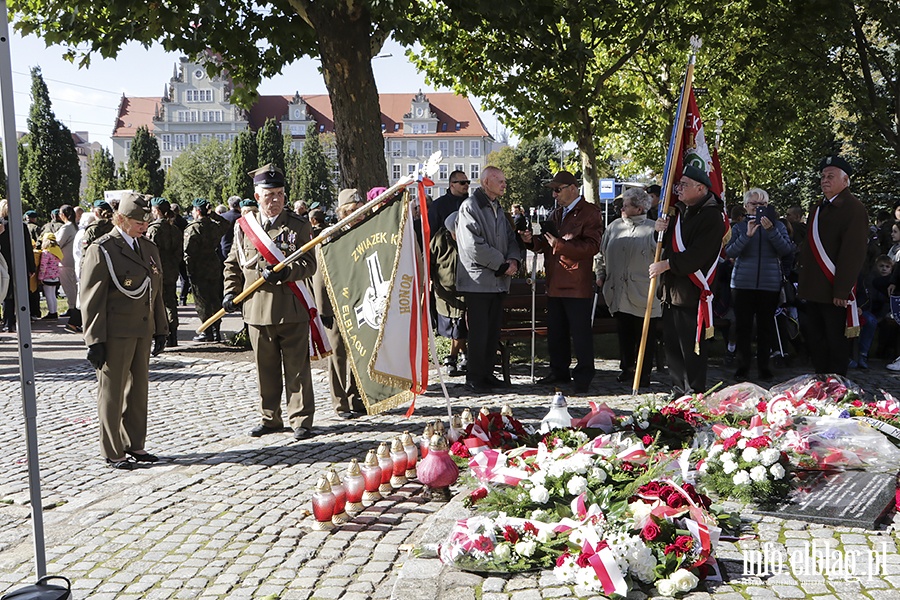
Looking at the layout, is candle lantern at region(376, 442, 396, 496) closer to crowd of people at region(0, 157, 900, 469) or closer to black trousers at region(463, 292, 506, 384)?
crowd of people at region(0, 157, 900, 469)

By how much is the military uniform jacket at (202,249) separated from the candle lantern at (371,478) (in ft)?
29.7

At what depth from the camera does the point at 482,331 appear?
962 centimetres

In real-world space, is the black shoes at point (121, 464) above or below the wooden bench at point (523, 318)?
below

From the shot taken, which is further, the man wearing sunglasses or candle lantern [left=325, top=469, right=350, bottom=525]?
the man wearing sunglasses

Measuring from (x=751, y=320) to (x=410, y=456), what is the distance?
18.4 feet

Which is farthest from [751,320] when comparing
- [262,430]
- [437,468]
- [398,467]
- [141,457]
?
[141,457]

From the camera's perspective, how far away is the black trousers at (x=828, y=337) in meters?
8.70

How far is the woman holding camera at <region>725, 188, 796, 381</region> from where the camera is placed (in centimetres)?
1014

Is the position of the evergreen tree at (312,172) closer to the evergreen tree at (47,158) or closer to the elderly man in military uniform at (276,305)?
the evergreen tree at (47,158)

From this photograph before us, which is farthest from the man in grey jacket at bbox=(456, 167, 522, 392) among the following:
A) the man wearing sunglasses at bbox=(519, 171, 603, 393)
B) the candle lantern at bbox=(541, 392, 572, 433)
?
the candle lantern at bbox=(541, 392, 572, 433)

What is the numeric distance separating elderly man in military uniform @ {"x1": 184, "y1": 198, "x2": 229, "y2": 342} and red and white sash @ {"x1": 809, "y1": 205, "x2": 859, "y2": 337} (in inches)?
349

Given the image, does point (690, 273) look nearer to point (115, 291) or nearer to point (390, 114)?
point (115, 291)

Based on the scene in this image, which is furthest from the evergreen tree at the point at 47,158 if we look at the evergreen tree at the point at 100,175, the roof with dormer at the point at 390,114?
the roof with dormer at the point at 390,114

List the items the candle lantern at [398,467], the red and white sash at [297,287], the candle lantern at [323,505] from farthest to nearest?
the red and white sash at [297,287]
the candle lantern at [398,467]
the candle lantern at [323,505]
